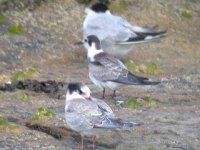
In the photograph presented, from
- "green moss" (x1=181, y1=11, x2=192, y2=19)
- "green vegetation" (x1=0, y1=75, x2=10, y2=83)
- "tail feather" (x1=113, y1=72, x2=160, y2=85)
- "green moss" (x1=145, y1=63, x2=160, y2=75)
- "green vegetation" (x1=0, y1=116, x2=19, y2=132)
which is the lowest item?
"green vegetation" (x1=0, y1=116, x2=19, y2=132)

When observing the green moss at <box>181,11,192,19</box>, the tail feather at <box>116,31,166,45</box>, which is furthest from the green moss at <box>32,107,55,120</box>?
the green moss at <box>181,11,192,19</box>

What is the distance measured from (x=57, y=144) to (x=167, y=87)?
3.60m

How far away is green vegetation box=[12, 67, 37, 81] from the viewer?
12.0 meters

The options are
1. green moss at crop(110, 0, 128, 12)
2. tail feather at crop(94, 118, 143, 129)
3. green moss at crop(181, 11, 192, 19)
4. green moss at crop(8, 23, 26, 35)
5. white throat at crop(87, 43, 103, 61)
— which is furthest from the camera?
green moss at crop(181, 11, 192, 19)

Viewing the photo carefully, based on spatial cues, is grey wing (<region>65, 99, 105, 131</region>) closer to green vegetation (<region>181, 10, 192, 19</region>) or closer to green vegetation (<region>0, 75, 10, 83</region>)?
green vegetation (<region>0, 75, 10, 83</region>)

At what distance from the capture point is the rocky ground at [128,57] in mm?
9305

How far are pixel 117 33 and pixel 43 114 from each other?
3.98 meters

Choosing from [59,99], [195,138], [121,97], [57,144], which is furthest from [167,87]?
[57,144]

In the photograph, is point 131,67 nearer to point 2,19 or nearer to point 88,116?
point 2,19

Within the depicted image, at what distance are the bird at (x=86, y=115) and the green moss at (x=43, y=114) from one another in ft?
2.36

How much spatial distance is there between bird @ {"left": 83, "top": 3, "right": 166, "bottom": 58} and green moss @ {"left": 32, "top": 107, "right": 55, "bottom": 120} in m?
3.75

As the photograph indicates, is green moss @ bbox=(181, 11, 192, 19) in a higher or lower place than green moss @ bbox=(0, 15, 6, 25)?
higher

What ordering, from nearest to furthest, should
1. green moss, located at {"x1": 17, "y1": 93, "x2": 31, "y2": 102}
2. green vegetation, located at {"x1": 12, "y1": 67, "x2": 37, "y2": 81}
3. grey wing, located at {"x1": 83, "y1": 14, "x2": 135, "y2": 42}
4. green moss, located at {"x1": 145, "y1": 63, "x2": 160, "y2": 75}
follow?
green moss, located at {"x1": 17, "y1": 93, "x2": 31, "y2": 102} < green vegetation, located at {"x1": 12, "y1": 67, "x2": 37, "y2": 81} < green moss, located at {"x1": 145, "y1": 63, "x2": 160, "y2": 75} < grey wing, located at {"x1": 83, "y1": 14, "x2": 135, "y2": 42}

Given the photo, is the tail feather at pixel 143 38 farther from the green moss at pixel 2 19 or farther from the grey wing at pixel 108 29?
the green moss at pixel 2 19
